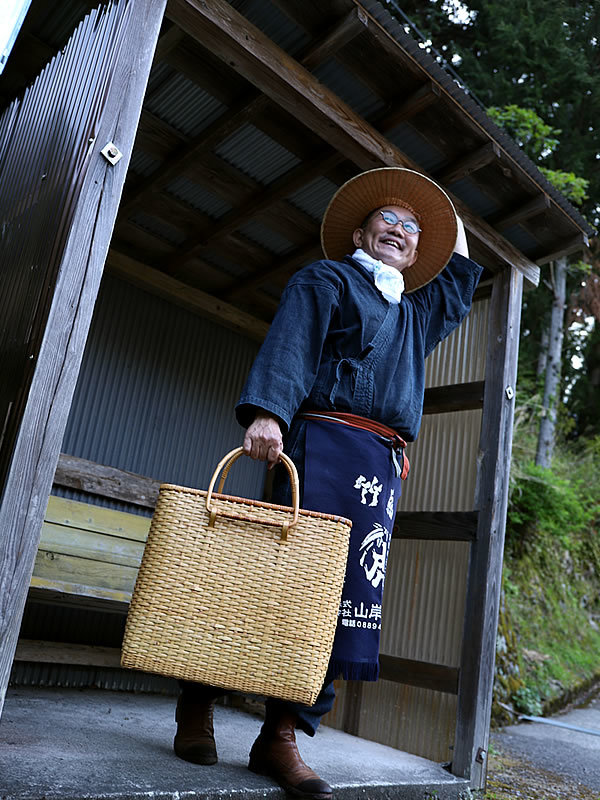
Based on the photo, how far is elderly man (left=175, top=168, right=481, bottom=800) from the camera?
2166 millimetres

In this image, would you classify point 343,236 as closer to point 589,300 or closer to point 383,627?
point 383,627

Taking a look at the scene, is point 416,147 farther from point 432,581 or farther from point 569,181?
point 569,181

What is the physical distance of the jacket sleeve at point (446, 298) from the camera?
2797 millimetres

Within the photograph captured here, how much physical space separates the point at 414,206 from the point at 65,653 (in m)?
3.01

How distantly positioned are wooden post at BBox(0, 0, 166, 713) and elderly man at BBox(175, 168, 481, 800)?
1.87ft

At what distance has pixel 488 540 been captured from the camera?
333 cm

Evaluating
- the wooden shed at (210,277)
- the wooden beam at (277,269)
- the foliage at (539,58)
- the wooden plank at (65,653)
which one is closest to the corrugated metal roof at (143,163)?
the wooden shed at (210,277)

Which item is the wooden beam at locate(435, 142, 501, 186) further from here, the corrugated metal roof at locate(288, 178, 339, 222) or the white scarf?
the white scarf

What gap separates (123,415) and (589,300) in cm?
894

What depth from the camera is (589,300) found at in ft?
36.3

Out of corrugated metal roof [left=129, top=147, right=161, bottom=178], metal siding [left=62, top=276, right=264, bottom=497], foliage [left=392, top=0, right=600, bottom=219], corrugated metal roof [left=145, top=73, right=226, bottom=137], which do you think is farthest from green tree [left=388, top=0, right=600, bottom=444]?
corrugated metal roof [left=145, top=73, right=226, bottom=137]

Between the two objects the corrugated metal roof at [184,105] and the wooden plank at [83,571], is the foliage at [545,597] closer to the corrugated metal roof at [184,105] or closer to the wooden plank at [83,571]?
the wooden plank at [83,571]

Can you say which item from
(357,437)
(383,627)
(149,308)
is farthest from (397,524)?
(149,308)

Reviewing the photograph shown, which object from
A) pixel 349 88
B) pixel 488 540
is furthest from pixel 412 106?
pixel 488 540
